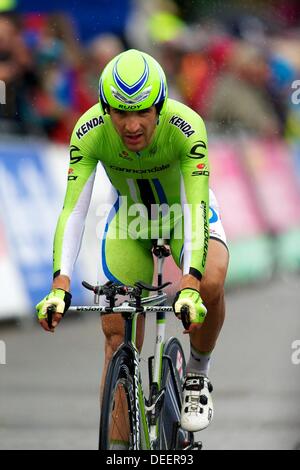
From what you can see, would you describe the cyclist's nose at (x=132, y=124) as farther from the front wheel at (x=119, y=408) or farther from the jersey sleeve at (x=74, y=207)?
the front wheel at (x=119, y=408)

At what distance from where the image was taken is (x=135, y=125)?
5.97m

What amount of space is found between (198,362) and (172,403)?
256 mm

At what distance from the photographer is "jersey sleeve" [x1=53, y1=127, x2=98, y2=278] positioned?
20.2ft

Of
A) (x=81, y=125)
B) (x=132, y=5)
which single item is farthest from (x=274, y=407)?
(x=132, y=5)

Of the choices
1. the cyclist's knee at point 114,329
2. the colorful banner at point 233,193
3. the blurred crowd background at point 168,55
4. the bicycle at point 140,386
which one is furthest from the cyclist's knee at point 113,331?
the colorful banner at point 233,193

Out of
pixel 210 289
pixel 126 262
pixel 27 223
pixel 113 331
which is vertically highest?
pixel 27 223

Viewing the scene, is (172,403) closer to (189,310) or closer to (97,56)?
(189,310)

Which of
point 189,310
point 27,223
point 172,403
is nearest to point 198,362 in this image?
point 172,403

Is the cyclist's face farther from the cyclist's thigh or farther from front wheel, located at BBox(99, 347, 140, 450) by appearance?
front wheel, located at BBox(99, 347, 140, 450)

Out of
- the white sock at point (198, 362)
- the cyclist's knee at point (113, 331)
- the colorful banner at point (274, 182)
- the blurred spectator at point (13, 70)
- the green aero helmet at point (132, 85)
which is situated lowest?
the cyclist's knee at point (113, 331)

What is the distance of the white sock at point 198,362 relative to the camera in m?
6.81

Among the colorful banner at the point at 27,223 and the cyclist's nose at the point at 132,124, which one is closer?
the cyclist's nose at the point at 132,124

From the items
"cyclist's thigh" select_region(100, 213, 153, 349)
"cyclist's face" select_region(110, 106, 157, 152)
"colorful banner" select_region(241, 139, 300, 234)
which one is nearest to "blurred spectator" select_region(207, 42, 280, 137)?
"colorful banner" select_region(241, 139, 300, 234)

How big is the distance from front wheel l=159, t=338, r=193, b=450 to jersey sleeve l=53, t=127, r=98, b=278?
0.80 m
